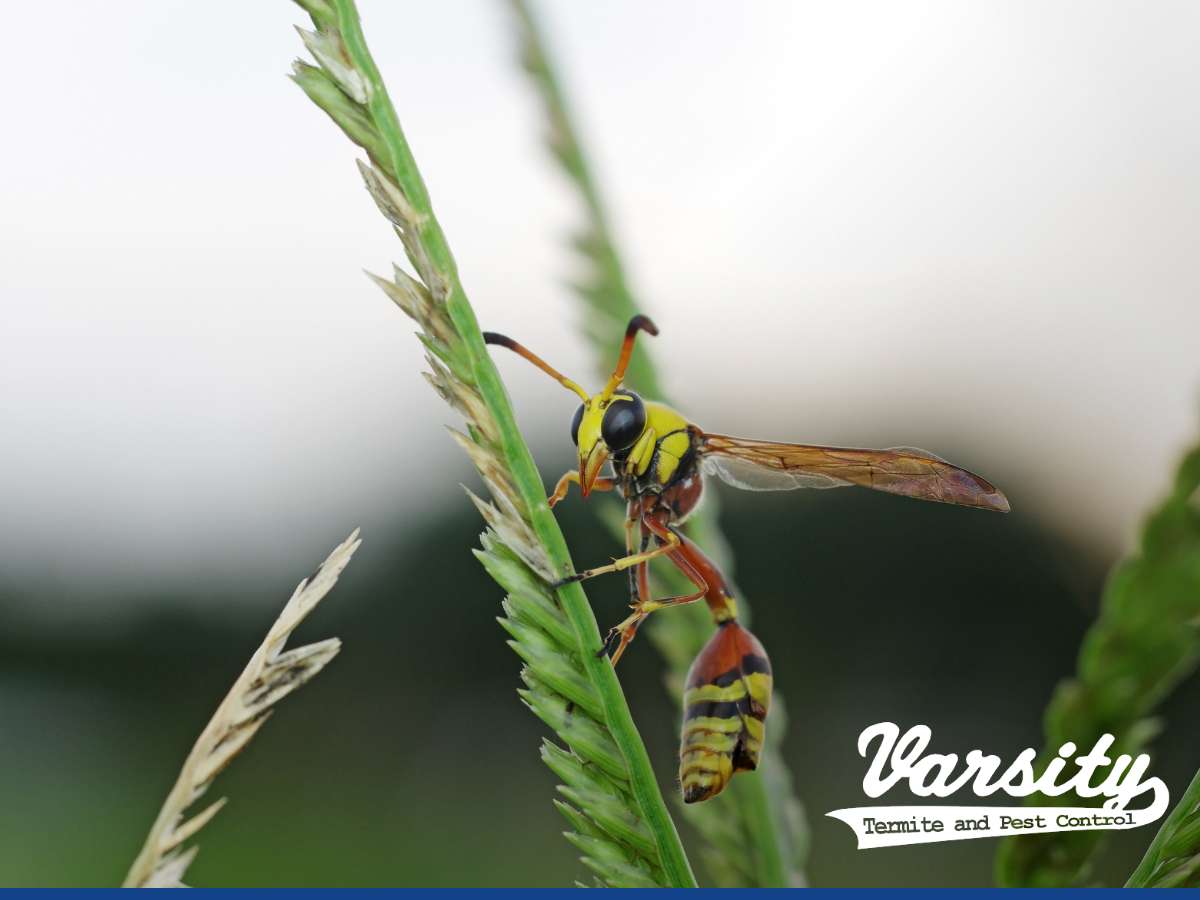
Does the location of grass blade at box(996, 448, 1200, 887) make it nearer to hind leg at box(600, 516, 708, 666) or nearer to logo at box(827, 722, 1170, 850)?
logo at box(827, 722, 1170, 850)

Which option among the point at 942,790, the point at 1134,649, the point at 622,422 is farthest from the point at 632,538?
the point at 1134,649

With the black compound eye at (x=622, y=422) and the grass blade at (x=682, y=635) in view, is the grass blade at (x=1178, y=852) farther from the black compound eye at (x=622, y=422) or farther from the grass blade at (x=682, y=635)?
the black compound eye at (x=622, y=422)

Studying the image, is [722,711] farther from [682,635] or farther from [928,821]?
[928,821]

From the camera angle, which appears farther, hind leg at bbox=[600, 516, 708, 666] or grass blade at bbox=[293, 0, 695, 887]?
hind leg at bbox=[600, 516, 708, 666]

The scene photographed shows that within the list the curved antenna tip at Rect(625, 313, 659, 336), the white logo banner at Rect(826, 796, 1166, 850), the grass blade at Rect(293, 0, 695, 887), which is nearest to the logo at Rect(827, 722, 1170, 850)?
the white logo banner at Rect(826, 796, 1166, 850)

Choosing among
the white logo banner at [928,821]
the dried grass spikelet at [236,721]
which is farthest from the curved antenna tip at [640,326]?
the white logo banner at [928,821]

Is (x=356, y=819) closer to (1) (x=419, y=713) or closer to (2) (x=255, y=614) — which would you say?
(1) (x=419, y=713)
